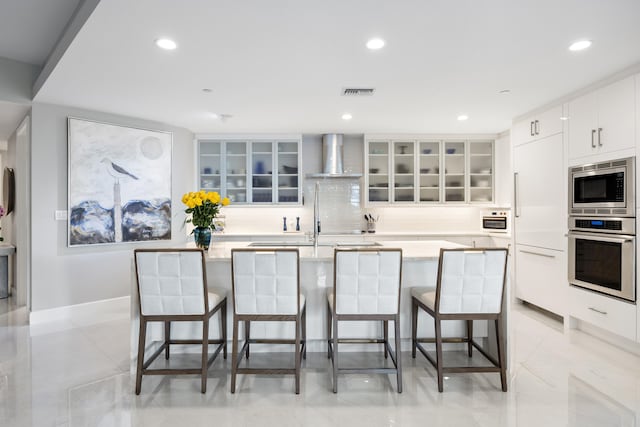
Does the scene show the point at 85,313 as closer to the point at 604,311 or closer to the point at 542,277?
the point at 542,277

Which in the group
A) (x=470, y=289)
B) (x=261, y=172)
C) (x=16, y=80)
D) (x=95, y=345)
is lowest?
(x=95, y=345)

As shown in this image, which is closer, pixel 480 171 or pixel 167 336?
pixel 167 336

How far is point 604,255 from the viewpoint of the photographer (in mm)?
3172

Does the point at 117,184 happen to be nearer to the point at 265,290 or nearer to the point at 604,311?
the point at 265,290

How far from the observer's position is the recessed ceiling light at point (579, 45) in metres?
2.53

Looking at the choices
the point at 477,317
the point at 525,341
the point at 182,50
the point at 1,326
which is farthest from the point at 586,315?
the point at 1,326

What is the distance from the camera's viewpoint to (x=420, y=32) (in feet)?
7.79

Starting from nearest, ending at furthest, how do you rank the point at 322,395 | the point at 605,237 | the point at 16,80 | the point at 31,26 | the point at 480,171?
the point at 322,395, the point at 31,26, the point at 605,237, the point at 16,80, the point at 480,171

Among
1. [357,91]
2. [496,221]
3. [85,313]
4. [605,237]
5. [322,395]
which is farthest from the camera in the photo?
[496,221]

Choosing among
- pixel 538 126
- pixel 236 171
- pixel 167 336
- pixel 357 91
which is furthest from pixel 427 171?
pixel 167 336

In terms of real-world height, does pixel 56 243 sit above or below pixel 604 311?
above

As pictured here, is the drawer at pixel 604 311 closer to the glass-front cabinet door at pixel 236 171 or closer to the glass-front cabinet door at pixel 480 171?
the glass-front cabinet door at pixel 480 171

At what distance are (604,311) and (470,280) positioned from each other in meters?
1.77

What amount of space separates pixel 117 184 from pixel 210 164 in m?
1.47
